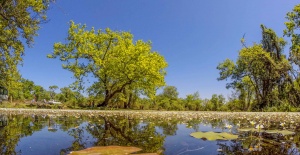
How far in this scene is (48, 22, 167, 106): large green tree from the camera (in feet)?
109

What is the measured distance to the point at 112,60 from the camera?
34531mm

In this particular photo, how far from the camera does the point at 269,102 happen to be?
3434cm

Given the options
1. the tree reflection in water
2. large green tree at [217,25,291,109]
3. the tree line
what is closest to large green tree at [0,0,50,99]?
the tree line

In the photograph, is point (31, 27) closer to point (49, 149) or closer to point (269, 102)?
point (49, 149)

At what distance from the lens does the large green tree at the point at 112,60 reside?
1307 inches

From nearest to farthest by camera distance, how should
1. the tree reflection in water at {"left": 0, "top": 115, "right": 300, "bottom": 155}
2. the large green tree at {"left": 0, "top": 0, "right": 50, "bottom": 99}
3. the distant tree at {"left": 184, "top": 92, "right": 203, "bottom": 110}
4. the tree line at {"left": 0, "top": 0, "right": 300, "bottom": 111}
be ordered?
the tree reflection in water at {"left": 0, "top": 115, "right": 300, "bottom": 155}
the large green tree at {"left": 0, "top": 0, "right": 50, "bottom": 99}
the tree line at {"left": 0, "top": 0, "right": 300, "bottom": 111}
the distant tree at {"left": 184, "top": 92, "right": 203, "bottom": 110}

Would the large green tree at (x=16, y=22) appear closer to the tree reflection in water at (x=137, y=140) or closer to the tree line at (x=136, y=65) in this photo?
the tree line at (x=136, y=65)

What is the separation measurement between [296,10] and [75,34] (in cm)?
2991

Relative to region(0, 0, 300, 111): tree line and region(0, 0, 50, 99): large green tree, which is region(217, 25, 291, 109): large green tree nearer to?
region(0, 0, 300, 111): tree line

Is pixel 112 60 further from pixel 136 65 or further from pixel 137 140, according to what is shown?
pixel 137 140

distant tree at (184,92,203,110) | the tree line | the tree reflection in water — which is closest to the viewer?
the tree reflection in water

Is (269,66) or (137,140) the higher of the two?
(269,66)

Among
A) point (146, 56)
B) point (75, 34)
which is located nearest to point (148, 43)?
point (146, 56)

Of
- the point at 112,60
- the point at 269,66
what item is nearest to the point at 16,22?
the point at 112,60
